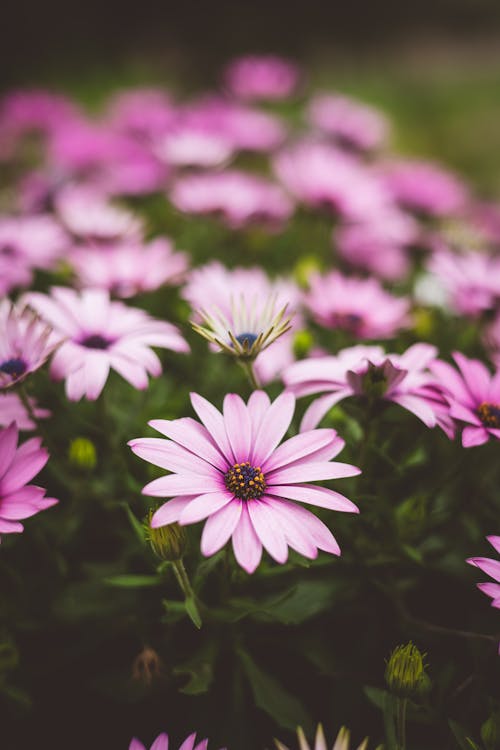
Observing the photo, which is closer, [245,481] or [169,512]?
[169,512]

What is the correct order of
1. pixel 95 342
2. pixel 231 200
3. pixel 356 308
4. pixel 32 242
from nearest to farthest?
1. pixel 95 342
2. pixel 356 308
3. pixel 32 242
4. pixel 231 200

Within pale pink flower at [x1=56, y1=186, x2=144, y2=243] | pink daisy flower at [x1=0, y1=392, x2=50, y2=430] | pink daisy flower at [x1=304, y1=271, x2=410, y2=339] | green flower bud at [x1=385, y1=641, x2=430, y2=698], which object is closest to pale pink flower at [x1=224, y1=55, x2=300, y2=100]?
pale pink flower at [x1=56, y1=186, x2=144, y2=243]

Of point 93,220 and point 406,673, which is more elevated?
point 93,220

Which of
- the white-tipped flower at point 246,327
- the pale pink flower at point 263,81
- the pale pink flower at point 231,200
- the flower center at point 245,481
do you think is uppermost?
the pale pink flower at point 263,81

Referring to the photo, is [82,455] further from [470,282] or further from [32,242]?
[470,282]

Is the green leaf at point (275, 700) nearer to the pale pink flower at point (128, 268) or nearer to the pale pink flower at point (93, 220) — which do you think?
the pale pink flower at point (128, 268)

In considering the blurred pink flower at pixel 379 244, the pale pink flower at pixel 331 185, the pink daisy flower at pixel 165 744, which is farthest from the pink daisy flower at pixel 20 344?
the blurred pink flower at pixel 379 244

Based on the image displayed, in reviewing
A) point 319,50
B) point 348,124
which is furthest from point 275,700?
point 319,50
